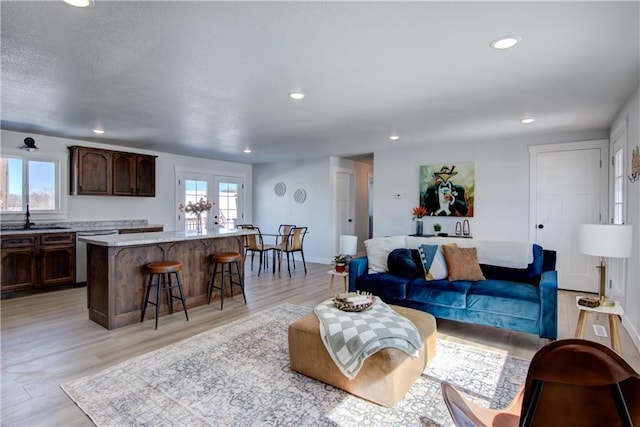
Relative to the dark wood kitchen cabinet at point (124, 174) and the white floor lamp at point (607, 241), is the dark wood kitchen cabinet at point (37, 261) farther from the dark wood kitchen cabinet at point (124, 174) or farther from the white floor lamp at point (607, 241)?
the white floor lamp at point (607, 241)

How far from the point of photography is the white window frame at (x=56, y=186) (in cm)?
506

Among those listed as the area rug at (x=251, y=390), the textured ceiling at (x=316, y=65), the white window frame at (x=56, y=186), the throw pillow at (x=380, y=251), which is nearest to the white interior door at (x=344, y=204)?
the textured ceiling at (x=316, y=65)

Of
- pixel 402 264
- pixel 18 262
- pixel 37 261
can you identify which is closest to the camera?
pixel 402 264

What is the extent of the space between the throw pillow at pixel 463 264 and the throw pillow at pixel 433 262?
0.06 meters

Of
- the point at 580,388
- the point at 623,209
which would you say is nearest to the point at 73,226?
the point at 580,388

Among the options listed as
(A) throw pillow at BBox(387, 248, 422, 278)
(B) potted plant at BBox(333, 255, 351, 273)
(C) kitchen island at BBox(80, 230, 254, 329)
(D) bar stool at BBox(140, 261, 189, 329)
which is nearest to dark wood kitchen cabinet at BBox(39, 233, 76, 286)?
(C) kitchen island at BBox(80, 230, 254, 329)

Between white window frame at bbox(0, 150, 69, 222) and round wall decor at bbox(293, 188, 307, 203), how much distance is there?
4341 mm

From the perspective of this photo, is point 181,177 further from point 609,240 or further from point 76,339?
point 609,240

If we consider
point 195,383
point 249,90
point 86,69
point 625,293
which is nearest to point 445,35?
point 249,90

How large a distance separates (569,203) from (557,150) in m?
0.81

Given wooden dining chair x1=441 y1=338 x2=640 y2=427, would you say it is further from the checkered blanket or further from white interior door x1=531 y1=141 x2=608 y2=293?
white interior door x1=531 y1=141 x2=608 y2=293

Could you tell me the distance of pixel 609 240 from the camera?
2605 millimetres

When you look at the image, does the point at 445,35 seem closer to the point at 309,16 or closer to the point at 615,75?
the point at 309,16

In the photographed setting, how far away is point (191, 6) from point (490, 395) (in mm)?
3015
